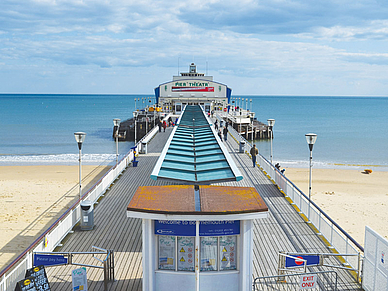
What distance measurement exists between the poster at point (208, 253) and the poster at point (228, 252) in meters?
0.14

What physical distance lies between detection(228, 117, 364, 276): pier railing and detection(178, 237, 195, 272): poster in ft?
14.4

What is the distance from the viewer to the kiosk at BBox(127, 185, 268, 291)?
7.65 meters

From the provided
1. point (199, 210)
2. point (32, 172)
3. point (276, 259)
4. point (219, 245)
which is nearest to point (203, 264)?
point (219, 245)

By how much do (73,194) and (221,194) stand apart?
18.1m

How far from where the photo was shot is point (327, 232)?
467 inches

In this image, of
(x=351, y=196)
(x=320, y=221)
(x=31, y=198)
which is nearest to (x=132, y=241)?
(x=320, y=221)

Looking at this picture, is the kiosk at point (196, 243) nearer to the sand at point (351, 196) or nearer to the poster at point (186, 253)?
the poster at point (186, 253)

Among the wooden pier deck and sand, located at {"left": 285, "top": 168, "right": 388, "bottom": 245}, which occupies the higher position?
the wooden pier deck

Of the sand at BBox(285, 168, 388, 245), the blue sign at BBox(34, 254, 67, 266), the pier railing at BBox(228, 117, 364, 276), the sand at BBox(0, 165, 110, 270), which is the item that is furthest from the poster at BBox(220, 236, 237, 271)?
the sand at BBox(285, 168, 388, 245)

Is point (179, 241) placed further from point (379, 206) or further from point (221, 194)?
point (379, 206)

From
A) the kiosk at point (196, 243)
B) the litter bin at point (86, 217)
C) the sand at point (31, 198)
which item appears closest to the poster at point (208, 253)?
the kiosk at point (196, 243)

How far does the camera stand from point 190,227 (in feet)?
25.5

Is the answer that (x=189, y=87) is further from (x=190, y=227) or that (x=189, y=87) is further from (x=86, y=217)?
(x=190, y=227)

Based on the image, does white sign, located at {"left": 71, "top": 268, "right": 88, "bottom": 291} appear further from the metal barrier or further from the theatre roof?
the metal barrier
